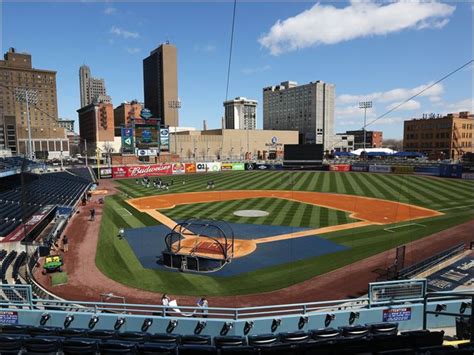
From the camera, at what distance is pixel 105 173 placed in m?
63.6

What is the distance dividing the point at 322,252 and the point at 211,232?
28.8ft

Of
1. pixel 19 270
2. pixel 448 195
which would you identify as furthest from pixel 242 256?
pixel 448 195

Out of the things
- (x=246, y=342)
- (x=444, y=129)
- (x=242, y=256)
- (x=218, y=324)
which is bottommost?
(x=242, y=256)

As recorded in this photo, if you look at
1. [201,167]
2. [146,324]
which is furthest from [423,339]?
[201,167]

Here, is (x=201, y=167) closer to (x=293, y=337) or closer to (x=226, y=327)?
(x=226, y=327)

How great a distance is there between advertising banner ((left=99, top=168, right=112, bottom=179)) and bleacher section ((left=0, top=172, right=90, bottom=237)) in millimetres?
18452

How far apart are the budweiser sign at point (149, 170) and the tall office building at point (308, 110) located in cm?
10516

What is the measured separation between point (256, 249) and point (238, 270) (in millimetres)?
3509

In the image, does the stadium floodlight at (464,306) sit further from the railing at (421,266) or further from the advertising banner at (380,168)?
the advertising banner at (380,168)

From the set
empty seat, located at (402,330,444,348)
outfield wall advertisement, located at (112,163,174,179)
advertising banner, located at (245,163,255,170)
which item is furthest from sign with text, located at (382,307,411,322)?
advertising banner, located at (245,163,255,170)

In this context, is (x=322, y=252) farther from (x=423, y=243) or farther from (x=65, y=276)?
(x=65, y=276)

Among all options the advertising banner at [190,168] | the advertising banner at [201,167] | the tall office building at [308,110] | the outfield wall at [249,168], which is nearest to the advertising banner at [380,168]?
the outfield wall at [249,168]

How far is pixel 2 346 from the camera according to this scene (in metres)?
6.71

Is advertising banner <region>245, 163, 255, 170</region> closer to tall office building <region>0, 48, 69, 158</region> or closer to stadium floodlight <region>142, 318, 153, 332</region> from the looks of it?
stadium floodlight <region>142, 318, 153, 332</region>
